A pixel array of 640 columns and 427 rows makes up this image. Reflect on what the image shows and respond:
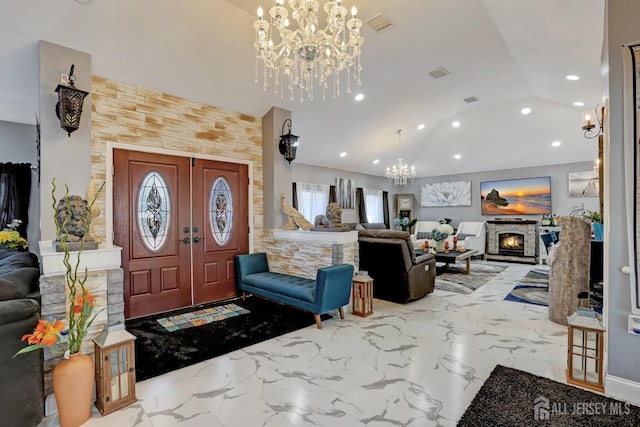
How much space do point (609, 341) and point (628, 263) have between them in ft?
1.98

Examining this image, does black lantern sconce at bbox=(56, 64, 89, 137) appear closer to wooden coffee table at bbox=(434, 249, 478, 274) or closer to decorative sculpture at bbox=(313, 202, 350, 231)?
decorative sculpture at bbox=(313, 202, 350, 231)

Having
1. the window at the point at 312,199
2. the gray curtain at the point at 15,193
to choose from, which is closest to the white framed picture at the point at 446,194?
the window at the point at 312,199

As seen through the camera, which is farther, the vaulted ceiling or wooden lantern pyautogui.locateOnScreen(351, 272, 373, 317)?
wooden lantern pyautogui.locateOnScreen(351, 272, 373, 317)

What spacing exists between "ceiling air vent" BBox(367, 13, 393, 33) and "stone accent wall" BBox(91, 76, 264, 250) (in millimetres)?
2322

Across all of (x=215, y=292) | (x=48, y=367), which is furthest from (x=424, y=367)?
(x=215, y=292)

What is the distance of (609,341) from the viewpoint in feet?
7.30

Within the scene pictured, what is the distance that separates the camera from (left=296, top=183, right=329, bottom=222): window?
795 centimetres

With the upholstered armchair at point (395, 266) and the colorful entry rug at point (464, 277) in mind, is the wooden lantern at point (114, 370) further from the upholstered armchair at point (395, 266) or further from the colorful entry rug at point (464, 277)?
the colorful entry rug at point (464, 277)

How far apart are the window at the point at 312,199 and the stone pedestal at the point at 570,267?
5259 mm

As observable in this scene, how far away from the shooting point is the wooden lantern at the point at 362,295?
3.97 m

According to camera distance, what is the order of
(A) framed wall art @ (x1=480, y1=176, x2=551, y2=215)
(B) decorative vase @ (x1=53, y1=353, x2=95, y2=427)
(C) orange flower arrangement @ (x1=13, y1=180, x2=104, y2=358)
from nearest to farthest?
(C) orange flower arrangement @ (x1=13, y1=180, x2=104, y2=358), (B) decorative vase @ (x1=53, y1=353, x2=95, y2=427), (A) framed wall art @ (x1=480, y1=176, x2=551, y2=215)

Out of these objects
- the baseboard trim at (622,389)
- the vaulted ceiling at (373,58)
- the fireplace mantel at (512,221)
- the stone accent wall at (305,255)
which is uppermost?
the vaulted ceiling at (373,58)

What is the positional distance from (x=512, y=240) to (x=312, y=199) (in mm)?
5904

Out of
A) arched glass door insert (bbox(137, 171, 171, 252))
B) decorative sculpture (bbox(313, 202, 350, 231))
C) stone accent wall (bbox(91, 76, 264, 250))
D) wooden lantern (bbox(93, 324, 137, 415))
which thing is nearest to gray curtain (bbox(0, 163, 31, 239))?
stone accent wall (bbox(91, 76, 264, 250))
